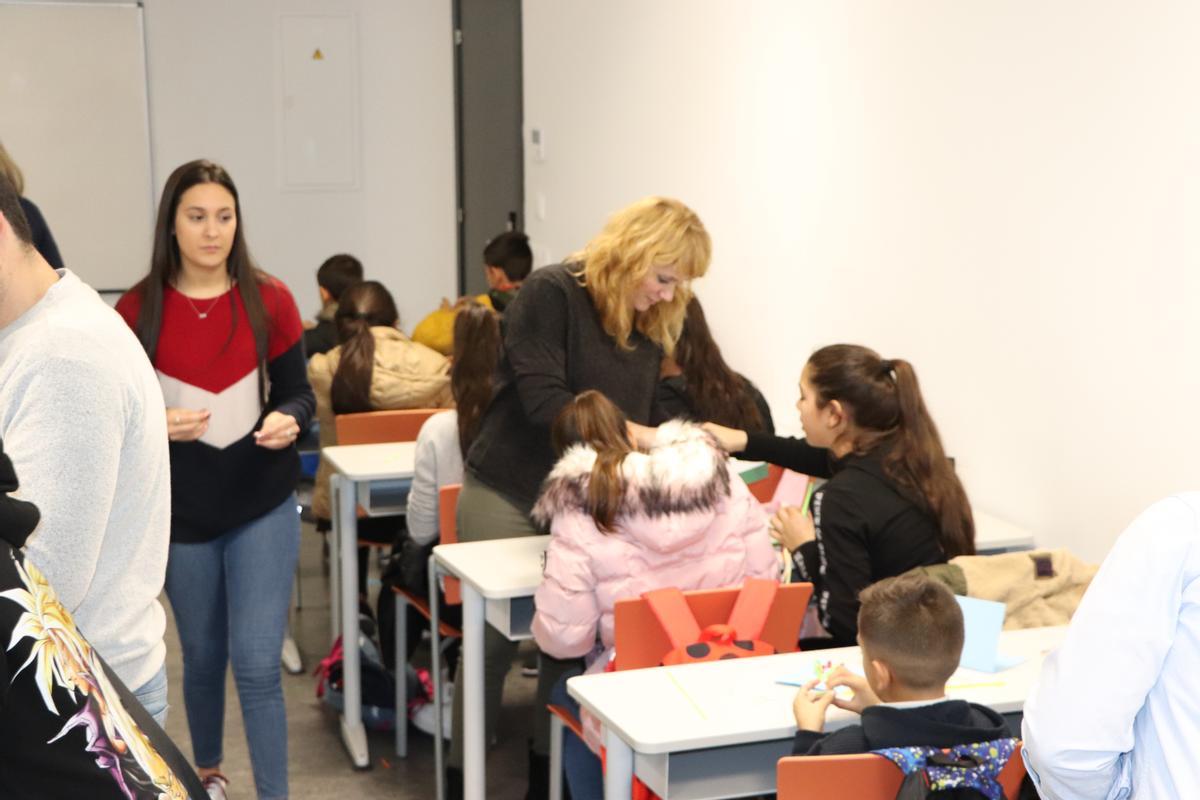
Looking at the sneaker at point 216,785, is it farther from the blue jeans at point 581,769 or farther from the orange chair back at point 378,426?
the orange chair back at point 378,426

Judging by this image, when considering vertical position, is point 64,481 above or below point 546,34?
below

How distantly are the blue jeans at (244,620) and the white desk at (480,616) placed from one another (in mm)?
388

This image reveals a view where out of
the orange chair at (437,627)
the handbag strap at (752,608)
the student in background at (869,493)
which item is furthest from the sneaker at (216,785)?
the student in background at (869,493)

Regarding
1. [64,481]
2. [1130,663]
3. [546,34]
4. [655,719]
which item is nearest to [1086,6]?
[655,719]

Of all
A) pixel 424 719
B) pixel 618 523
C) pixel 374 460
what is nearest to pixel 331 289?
pixel 374 460

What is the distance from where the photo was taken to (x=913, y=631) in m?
2.13

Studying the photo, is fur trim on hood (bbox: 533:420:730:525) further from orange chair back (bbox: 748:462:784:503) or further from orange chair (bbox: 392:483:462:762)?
orange chair back (bbox: 748:462:784:503)

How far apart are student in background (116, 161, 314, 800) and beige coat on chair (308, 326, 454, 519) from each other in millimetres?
1622

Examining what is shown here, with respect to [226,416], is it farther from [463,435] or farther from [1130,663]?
[1130,663]

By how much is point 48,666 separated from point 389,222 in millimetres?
7113

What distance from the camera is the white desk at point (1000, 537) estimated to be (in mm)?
3355

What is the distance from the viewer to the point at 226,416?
9.25ft

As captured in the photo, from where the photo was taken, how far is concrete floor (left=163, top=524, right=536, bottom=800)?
3.62 metres

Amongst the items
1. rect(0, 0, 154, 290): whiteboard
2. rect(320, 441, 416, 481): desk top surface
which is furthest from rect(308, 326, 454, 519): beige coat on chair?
rect(0, 0, 154, 290): whiteboard
